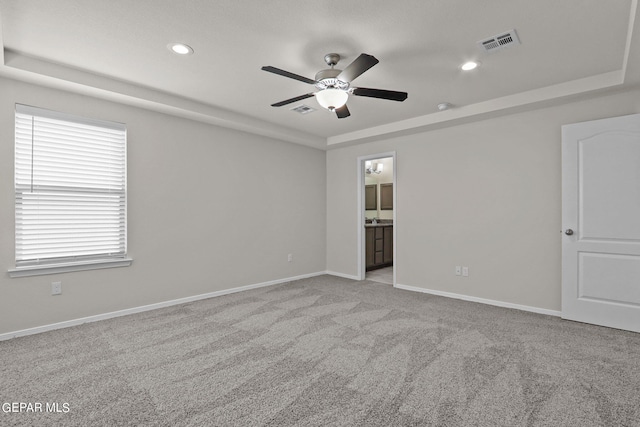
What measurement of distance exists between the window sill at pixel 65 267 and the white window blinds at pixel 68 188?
68mm

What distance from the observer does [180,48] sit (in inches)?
102

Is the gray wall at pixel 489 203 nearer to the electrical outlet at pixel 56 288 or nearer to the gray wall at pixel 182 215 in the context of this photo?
the gray wall at pixel 182 215

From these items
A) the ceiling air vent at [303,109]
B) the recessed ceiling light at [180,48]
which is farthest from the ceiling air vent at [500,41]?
the recessed ceiling light at [180,48]

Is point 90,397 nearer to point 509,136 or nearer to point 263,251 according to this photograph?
point 263,251

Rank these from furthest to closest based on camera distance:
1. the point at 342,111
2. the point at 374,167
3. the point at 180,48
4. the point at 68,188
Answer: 1. the point at 374,167
2. the point at 68,188
3. the point at 342,111
4. the point at 180,48

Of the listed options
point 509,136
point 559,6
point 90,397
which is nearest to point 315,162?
point 509,136

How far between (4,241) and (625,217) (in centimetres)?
589

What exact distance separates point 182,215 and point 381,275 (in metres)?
3.66

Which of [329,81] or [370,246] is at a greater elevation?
[329,81]

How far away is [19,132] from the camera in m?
2.98

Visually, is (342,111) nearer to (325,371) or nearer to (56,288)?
(325,371)

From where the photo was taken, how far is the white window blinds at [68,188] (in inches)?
119

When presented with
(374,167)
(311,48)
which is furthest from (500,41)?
(374,167)

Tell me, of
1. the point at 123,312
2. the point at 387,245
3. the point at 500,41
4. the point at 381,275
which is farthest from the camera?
the point at 387,245
